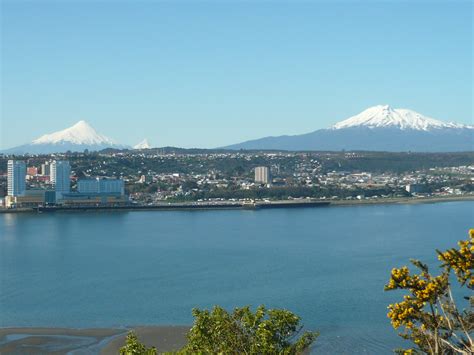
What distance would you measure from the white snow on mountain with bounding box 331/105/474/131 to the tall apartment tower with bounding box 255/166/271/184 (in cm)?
4885

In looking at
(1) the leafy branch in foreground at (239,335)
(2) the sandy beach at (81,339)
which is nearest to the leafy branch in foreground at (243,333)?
(1) the leafy branch in foreground at (239,335)

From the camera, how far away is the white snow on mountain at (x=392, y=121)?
76688mm

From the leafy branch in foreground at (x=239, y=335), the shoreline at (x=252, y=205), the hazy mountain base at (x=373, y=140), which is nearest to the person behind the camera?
the leafy branch in foreground at (x=239, y=335)

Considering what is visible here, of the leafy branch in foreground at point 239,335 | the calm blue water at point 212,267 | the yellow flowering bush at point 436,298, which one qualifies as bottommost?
the calm blue water at point 212,267

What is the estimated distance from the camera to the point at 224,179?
1107 inches

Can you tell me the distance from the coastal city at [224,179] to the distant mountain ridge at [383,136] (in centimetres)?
2887

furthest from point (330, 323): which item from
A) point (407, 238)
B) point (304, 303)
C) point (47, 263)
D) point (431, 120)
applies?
point (431, 120)

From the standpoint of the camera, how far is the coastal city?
20609mm

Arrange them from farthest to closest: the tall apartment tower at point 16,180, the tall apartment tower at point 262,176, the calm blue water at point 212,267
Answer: the tall apartment tower at point 262,176
the tall apartment tower at point 16,180
the calm blue water at point 212,267

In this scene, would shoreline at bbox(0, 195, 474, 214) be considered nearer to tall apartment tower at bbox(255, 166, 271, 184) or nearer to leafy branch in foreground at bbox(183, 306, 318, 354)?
tall apartment tower at bbox(255, 166, 271, 184)

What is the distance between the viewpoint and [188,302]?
7328 mm

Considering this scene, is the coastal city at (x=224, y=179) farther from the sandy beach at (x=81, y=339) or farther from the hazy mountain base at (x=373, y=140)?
the hazy mountain base at (x=373, y=140)

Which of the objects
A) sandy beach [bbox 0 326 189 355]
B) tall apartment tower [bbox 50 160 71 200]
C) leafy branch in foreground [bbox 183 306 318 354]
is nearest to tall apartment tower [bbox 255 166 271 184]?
tall apartment tower [bbox 50 160 71 200]

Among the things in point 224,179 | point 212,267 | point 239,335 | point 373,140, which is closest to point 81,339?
point 212,267
